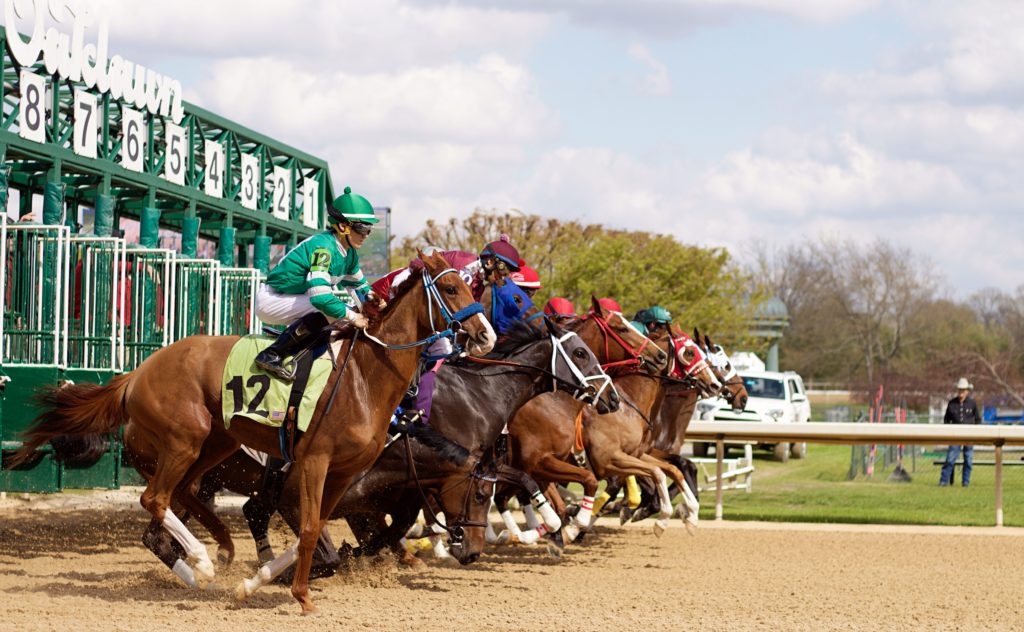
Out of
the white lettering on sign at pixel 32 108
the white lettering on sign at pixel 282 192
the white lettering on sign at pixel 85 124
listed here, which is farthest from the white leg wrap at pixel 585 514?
the white lettering on sign at pixel 282 192

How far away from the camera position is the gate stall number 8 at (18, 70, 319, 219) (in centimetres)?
1194

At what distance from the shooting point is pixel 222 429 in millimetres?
6852

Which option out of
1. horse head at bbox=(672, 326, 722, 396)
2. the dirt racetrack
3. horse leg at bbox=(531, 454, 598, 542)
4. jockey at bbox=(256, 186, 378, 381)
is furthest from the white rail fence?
jockey at bbox=(256, 186, 378, 381)

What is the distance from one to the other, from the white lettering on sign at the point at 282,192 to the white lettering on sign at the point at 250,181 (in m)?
0.66

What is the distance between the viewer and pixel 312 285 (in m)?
6.44

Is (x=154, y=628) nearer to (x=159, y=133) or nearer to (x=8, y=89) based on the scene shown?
(x=8, y=89)

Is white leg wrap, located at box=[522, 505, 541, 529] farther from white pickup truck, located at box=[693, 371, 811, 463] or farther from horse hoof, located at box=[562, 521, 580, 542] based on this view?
white pickup truck, located at box=[693, 371, 811, 463]

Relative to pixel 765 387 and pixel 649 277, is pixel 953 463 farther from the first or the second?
pixel 649 277

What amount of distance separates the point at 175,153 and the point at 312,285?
979 centimetres

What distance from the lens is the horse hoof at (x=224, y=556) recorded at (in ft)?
25.3

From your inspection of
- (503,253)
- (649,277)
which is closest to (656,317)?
(503,253)

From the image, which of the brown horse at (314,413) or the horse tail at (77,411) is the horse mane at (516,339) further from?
the horse tail at (77,411)

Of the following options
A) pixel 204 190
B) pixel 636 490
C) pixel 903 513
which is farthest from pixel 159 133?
pixel 903 513

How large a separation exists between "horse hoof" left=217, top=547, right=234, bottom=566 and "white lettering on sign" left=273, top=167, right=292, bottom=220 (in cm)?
1148
